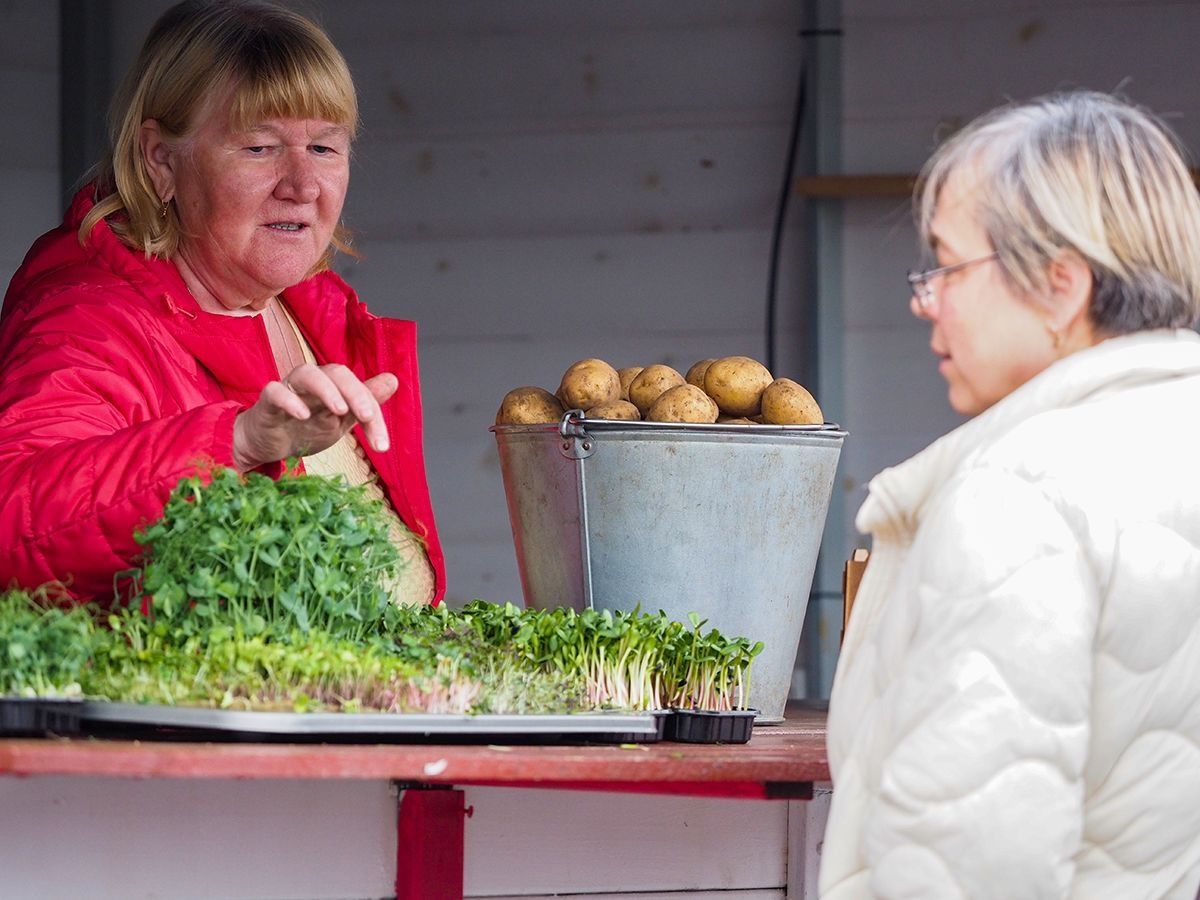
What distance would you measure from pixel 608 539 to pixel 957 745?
1.02m

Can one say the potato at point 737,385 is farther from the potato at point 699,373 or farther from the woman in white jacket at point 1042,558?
the woman in white jacket at point 1042,558

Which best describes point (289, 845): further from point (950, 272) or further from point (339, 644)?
point (950, 272)

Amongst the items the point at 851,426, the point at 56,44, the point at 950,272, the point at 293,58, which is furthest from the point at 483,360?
the point at 950,272

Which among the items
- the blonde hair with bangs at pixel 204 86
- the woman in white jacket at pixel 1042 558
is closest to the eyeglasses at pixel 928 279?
the woman in white jacket at pixel 1042 558

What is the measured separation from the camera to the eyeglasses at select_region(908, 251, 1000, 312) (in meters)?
1.29

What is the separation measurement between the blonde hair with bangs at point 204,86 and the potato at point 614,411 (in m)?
0.59

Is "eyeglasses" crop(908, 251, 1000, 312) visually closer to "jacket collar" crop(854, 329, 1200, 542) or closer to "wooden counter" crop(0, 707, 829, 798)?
"jacket collar" crop(854, 329, 1200, 542)

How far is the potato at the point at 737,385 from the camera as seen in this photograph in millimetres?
2250

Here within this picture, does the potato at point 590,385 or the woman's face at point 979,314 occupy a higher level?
the potato at point 590,385

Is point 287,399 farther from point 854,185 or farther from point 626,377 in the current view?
point 854,185

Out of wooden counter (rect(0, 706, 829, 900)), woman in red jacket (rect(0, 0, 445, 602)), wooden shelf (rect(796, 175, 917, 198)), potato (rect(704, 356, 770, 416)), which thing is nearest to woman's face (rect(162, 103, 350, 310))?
woman in red jacket (rect(0, 0, 445, 602))

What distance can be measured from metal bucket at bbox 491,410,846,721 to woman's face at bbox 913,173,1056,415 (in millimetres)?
743

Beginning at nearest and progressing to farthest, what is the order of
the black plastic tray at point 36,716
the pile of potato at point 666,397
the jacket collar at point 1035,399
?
A: the jacket collar at point 1035,399 → the black plastic tray at point 36,716 → the pile of potato at point 666,397

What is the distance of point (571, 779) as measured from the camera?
1.42 metres
